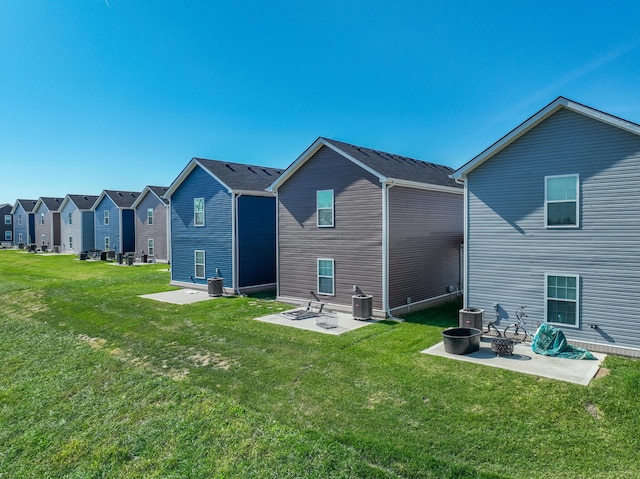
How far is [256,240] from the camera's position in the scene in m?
20.0

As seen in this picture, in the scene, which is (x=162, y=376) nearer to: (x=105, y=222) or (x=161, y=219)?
(x=161, y=219)

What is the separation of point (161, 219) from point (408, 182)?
26.6m

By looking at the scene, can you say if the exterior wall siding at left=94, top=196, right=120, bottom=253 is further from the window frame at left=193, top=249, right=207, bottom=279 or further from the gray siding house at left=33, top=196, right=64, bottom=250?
the window frame at left=193, top=249, right=207, bottom=279

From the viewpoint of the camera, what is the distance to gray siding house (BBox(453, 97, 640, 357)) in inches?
384

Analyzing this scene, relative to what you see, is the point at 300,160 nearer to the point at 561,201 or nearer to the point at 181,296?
the point at 181,296

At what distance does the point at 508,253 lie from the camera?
37.7 ft

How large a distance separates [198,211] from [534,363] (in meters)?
16.6

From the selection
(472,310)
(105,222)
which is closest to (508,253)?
(472,310)

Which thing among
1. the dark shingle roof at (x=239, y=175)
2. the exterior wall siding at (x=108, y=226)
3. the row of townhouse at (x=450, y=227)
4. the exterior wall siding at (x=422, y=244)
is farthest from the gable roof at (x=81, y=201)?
the exterior wall siding at (x=422, y=244)

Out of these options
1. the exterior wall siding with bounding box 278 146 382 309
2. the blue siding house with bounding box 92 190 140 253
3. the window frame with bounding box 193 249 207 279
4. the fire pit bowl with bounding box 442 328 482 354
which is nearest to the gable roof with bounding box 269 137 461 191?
the exterior wall siding with bounding box 278 146 382 309

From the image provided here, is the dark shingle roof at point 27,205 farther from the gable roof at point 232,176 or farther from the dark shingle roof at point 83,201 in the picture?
the gable roof at point 232,176

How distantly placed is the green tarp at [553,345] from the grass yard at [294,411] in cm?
70

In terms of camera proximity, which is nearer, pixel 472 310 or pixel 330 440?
pixel 330 440

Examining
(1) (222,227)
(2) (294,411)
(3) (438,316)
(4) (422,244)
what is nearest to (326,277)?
(4) (422,244)
